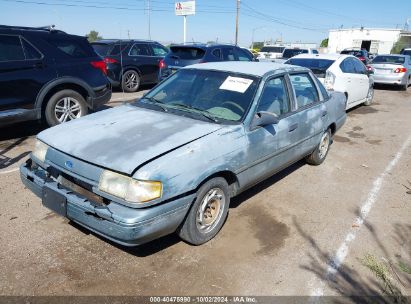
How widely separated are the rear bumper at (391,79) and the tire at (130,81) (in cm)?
1009

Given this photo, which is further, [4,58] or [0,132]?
[0,132]

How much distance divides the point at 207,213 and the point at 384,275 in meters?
1.69

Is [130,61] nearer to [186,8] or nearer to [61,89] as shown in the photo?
[61,89]

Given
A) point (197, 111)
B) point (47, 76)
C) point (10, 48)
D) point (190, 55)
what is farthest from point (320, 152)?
point (190, 55)

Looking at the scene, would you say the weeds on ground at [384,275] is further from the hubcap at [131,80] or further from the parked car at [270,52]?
the parked car at [270,52]

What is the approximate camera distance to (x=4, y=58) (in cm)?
584

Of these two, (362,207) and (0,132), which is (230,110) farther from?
(0,132)

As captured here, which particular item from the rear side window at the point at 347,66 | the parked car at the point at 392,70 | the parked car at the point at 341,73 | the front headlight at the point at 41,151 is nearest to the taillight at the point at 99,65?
the front headlight at the point at 41,151

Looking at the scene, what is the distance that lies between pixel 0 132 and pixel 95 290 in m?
5.21

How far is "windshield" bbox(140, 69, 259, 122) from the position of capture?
3800 mm

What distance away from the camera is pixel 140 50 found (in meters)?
12.1

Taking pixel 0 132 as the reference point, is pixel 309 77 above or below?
above

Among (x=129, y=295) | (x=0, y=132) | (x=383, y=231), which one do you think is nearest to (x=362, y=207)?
(x=383, y=231)

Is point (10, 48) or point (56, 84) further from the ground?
point (10, 48)
